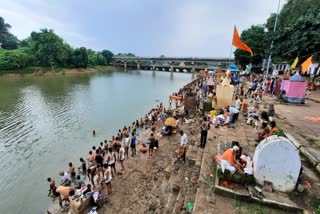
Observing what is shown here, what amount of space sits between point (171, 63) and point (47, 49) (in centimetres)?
4940

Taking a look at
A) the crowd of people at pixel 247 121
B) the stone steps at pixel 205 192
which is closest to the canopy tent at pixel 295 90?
the crowd of people at pixel 247 121

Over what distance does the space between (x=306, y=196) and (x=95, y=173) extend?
8484 millimetres

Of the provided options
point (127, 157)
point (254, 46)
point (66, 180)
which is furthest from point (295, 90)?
point (254, 46)

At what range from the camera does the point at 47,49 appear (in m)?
53.5

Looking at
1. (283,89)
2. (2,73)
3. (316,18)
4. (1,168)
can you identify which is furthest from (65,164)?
(2,73)

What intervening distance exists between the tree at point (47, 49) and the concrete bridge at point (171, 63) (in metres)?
39.8

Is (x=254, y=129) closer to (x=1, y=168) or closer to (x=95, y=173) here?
(x=95, y=173)

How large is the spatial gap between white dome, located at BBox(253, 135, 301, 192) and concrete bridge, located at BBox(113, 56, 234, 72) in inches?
2605

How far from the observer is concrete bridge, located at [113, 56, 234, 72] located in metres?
72.1

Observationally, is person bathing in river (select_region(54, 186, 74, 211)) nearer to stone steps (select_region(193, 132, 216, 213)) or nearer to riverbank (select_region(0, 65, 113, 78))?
stone steps (select_region(193, 132, 216, 213))

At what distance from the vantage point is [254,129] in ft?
29.0

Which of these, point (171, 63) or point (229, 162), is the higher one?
point (171, 63)

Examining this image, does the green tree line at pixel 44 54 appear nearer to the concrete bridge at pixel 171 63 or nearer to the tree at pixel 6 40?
the tree at pixel 6 40

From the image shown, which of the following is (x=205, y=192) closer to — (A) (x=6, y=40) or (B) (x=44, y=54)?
(B) (x=44, y=54)
